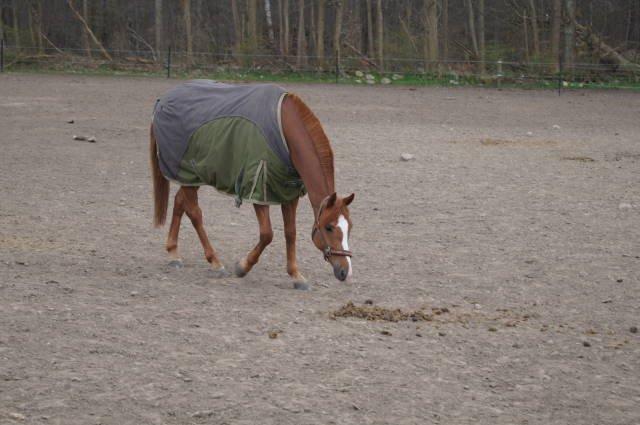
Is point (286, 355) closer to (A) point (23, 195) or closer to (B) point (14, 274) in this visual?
(B) point (14, 274)

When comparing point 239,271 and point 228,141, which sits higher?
point 228,141

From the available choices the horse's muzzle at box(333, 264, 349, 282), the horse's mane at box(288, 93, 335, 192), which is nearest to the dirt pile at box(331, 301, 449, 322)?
the horse's muzzle at box(333, 264, 349, 282)

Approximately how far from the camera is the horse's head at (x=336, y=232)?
6113 millimetres

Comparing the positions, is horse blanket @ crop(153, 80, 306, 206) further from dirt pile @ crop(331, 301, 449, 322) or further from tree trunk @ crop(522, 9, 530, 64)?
tree trunk @ crop(522, 9, 530, 64)

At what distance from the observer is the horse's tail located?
7676mm

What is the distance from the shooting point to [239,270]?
23.0ft

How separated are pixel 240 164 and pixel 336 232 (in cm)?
100

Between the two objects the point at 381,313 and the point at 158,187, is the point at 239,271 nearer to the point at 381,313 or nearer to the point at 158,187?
the point at 158,187

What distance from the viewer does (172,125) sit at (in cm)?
730

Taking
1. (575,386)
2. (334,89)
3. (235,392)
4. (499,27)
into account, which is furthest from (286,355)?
(499,27)

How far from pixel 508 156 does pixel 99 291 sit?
8966 mm

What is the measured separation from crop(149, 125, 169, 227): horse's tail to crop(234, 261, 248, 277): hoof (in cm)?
112

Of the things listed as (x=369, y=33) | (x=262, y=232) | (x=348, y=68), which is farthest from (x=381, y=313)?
(x=369, y=33)

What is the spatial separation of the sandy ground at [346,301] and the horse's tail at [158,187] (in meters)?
0.31
